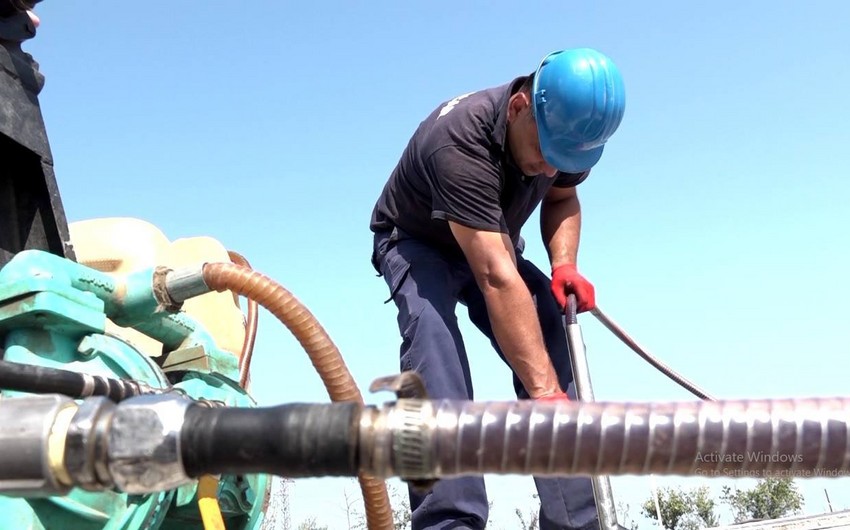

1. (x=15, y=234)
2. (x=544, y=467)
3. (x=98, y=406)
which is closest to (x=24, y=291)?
(x=15, y=234)

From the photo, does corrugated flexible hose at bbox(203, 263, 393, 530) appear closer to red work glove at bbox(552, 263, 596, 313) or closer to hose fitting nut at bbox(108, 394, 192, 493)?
→ red work glove at bbox(552, 263, 596, 313)

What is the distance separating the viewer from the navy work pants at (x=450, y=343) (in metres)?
2.20

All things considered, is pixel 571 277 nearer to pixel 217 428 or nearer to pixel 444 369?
pixel 444 369

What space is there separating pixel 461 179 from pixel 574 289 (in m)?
0.61

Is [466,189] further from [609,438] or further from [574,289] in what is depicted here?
[609,438]

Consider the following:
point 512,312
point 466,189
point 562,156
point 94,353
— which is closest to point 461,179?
point 466,189

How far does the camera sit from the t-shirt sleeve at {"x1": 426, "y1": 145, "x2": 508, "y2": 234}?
2357mm

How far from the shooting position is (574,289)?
2689 millimetres

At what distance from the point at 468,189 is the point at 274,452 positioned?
64.3 inches

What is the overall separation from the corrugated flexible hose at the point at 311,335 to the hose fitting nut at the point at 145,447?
102 cm

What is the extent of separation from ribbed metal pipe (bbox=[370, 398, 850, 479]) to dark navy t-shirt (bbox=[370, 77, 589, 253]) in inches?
60.2

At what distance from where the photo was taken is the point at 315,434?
0.83m

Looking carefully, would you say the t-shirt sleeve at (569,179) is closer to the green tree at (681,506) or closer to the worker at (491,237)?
the worker at (491,237)

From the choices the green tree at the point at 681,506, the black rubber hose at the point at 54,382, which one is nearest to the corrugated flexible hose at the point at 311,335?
the black rubber hose at the point at 54,382
